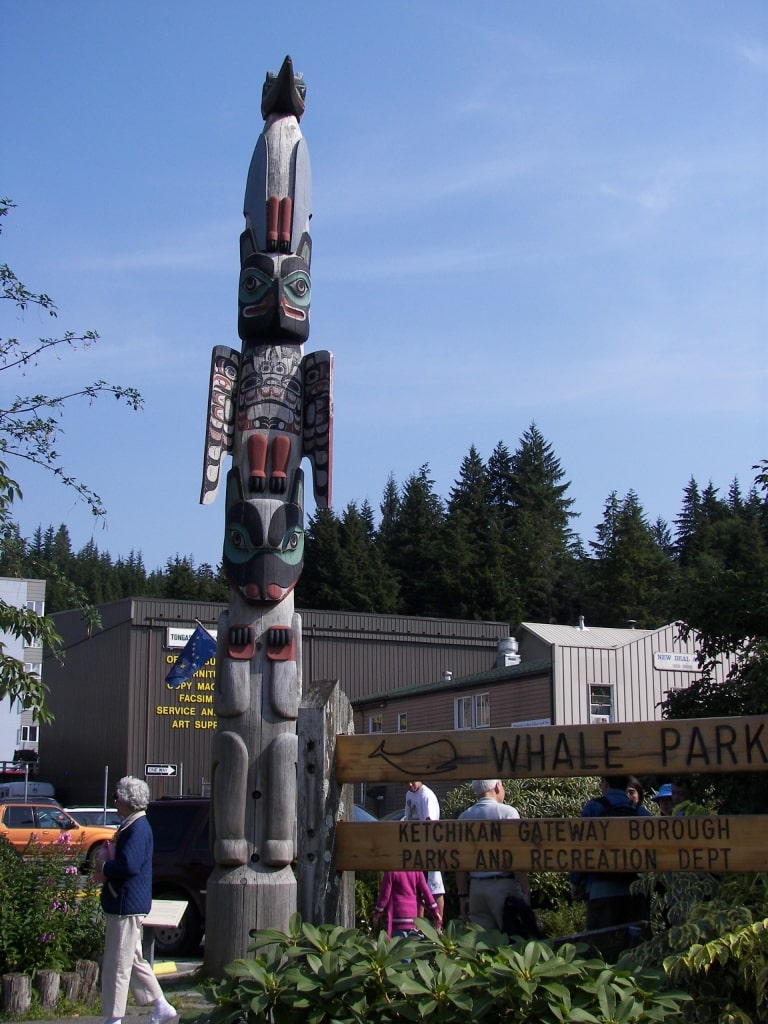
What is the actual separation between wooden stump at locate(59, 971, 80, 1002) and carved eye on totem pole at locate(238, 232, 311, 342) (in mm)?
5567

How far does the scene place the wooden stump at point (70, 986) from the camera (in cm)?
918

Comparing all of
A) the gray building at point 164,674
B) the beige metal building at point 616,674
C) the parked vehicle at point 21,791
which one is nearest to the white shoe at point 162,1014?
the beige metal building at point 616,674

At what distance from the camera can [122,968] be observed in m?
7.46

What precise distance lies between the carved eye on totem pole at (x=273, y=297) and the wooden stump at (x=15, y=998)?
5643 millimetres

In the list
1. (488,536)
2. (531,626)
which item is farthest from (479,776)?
(488,536)

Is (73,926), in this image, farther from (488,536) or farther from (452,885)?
(488,536)

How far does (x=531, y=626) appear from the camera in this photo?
34.3 m

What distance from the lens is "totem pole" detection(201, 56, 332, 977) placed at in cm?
819

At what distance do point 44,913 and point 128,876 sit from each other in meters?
2.47

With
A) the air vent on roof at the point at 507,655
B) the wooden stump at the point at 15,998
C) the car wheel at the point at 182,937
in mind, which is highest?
the air vent on roof at the point at 507,655

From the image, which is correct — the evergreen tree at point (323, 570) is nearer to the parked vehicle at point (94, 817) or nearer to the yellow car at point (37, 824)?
the parked vehicle at point (94, 817)

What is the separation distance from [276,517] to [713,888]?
483 cm

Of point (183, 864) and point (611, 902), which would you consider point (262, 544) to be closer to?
point (611, 902)

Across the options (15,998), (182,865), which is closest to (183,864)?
(182,865)
